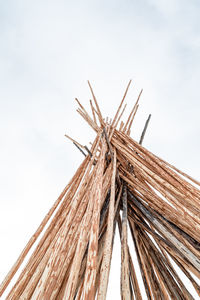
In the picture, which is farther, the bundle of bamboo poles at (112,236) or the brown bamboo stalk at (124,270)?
the brown bamboo stalk at (124,270)

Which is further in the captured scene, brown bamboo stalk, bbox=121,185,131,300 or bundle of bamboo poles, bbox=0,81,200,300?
brown bamboo stalk, bbox=121,185,131,300

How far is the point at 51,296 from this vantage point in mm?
479

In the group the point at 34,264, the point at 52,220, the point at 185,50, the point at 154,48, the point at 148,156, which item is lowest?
the point at 34,264

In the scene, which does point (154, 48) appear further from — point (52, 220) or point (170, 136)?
point (52, 220)

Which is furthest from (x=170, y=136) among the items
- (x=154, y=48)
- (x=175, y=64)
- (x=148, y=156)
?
(x=148, y=156)

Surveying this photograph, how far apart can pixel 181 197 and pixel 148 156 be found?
0.83 ft

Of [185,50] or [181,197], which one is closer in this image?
[181,197]

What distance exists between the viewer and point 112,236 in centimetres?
70

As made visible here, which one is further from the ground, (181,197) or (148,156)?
(148,156)

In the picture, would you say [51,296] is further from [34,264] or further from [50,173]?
[50,173]

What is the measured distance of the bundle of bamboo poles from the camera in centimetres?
51

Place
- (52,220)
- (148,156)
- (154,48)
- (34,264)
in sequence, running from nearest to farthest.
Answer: (34,264), (52,220), (148,156), (154,48)

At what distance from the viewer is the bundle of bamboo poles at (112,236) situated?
507 millimetres

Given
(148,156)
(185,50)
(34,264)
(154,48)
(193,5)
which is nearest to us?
(34,264)
